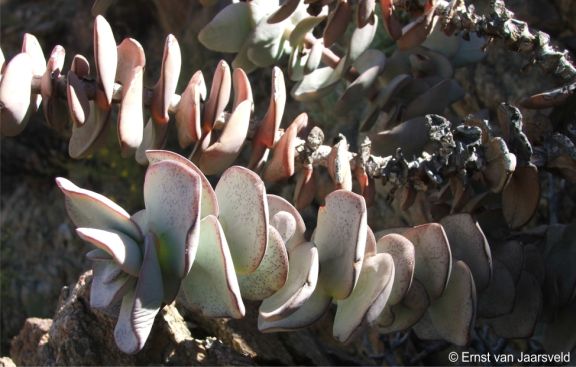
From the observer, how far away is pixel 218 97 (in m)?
0.69

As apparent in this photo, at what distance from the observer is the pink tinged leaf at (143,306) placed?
0.55 meters

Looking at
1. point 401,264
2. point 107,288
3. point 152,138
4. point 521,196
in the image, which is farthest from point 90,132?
point 521,196

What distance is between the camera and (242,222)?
24.0 inches

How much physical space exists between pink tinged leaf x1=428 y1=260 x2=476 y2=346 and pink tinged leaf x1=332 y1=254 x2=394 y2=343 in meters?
0.08

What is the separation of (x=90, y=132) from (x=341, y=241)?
8.6 inches

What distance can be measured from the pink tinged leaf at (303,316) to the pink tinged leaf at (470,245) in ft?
0.44

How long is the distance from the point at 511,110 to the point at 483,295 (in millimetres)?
159

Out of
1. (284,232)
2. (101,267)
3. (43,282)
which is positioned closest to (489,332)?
(284,232)

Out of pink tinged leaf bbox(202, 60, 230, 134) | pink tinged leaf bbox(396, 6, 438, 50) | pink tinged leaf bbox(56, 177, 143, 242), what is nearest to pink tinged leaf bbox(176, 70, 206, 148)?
pink tinged leaf bbox(202, 60, 230, 134)

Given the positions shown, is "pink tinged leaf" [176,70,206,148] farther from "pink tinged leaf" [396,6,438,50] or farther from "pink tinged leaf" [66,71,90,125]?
"pink tinged leaf" [396,6,438,50]

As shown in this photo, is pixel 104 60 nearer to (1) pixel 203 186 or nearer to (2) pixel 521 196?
(1) pixel 203 186

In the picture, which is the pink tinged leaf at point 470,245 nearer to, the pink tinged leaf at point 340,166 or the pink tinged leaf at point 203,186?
the pink tinged leaf at point 340,166

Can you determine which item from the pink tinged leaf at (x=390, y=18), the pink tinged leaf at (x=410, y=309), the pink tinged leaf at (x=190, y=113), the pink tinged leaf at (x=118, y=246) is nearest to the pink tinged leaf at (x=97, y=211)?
the pink tinged leaf at (x=118, y=246)

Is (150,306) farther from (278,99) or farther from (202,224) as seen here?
(278,99)
